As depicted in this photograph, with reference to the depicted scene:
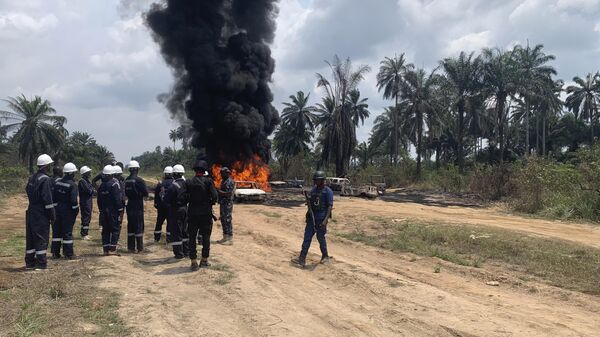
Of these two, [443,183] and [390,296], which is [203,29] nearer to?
[443,183]

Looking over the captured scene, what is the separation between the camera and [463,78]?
1858 inches

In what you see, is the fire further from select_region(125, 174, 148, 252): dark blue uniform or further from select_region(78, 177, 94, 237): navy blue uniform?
select_region(125, 174, 148, 252): dark blue uniform

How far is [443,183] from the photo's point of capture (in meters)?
36.0

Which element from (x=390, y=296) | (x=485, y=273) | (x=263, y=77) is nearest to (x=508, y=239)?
(x=485, y=273)

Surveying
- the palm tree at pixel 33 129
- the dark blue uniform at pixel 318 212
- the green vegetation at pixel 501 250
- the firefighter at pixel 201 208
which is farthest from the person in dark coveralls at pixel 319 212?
the palm tree at pixel 33 129

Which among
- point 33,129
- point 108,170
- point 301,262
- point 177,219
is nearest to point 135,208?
point 108,170

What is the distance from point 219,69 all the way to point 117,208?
21.6 meters

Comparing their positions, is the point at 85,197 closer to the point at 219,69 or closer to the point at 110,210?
the point at 110,210

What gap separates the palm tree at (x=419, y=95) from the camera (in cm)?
4919

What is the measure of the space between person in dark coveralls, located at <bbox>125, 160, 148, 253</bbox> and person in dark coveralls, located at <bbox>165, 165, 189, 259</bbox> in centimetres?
53

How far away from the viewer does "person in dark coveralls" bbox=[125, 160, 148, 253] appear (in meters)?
9.52

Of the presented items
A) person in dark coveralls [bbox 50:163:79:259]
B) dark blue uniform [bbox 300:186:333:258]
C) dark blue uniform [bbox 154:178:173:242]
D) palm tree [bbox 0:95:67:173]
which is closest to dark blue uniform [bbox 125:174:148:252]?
dark blue uniform [bbox 154:178:173:242]

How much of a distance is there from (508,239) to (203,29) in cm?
2498

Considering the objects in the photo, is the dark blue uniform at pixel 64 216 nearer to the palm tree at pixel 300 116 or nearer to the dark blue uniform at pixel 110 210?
the dark blue uniform at pixel 110 210
